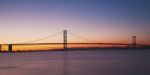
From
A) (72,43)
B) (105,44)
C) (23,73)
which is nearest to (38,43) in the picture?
(72,43)

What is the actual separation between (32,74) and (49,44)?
1164 inches

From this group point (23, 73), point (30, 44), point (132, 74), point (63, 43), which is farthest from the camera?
point (63, 43)

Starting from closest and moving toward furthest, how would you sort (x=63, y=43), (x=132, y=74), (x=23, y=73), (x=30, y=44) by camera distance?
(x=132, y=74), (x=23, y=73), (x=30, y=44), (x=63, y=43)

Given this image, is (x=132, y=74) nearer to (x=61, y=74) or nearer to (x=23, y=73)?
(x=61, y=74)

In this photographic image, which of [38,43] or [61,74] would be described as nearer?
[61,74]

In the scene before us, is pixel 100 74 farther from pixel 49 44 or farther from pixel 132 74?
pixel 49 44

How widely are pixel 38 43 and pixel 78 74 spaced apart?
2980cm

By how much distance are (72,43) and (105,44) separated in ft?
11.3

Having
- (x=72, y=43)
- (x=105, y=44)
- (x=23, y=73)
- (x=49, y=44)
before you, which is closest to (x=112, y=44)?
(x=105, y=44)

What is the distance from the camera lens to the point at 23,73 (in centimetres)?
694

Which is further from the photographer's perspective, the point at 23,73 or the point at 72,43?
the point at 72,43

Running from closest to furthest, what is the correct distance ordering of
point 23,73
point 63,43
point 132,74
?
point 132,74, point 23,73, point 63,43

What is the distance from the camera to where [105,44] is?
3731 cm

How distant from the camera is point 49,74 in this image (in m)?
6.59
